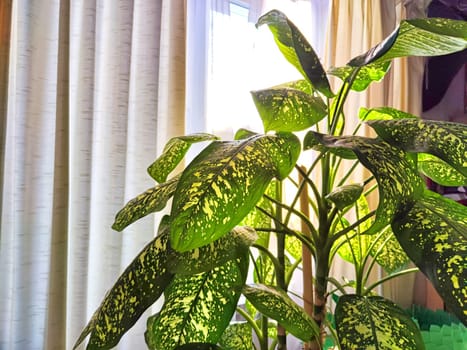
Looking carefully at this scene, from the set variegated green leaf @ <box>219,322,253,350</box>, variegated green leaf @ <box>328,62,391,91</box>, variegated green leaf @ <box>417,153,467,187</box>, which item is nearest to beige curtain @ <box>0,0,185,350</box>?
variegated green leaf @ <box>219,322,253,350</box>

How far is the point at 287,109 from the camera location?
54 centimetres

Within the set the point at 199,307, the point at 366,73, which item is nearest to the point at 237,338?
the point at 199,307

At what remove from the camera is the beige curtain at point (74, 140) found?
1.03m

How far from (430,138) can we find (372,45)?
1593mm

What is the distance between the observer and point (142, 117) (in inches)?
49.2

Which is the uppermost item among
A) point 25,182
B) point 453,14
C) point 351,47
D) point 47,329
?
point 453,14

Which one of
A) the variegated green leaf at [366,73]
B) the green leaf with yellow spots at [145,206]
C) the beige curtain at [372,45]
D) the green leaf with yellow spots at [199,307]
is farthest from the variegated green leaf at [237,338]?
the beige curtain at [372,45]

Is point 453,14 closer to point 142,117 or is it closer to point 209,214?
point 142,117

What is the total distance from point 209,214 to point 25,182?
2.66 ft

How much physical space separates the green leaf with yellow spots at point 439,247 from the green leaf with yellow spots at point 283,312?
17 centimetres

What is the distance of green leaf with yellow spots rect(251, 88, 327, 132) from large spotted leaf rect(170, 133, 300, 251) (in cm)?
4

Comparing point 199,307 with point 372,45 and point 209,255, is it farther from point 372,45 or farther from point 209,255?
point 372,45

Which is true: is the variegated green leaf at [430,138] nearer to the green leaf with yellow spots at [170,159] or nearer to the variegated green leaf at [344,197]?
the variegated green leaf at [344,197]

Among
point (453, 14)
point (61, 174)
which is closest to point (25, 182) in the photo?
point (61, 174)
